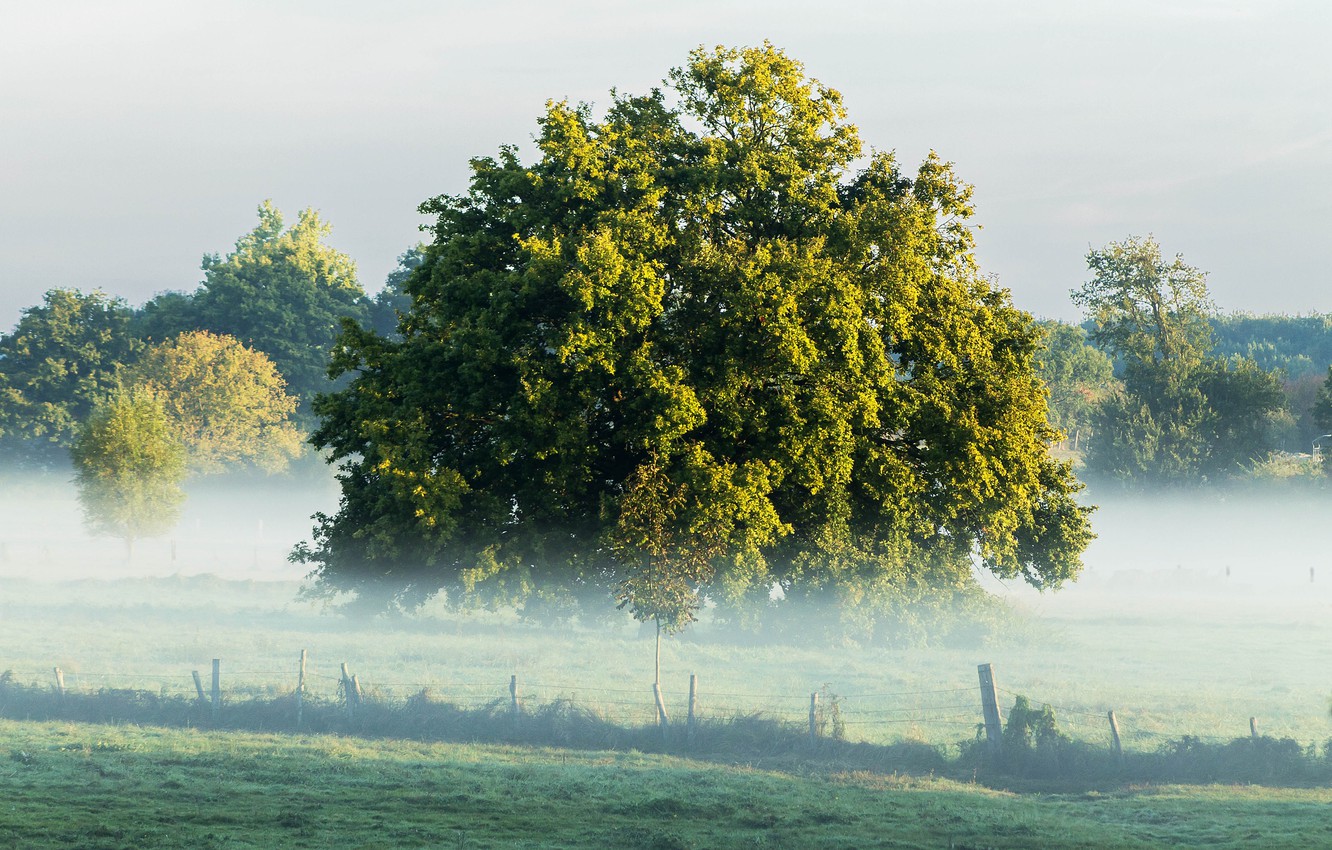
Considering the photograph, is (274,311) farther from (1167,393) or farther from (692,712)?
(692,712)

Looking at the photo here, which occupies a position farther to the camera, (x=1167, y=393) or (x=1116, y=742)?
(x=1167, y=393)

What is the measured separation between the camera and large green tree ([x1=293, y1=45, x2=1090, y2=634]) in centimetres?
3112

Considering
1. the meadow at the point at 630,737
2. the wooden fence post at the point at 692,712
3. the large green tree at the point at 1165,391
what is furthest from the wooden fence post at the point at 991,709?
the large green tree at the point at 1165,391

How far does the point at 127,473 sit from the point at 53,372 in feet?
143

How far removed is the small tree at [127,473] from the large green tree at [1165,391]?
64.4 metres

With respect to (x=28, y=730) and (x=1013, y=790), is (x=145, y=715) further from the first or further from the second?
(x=1013, y=790)

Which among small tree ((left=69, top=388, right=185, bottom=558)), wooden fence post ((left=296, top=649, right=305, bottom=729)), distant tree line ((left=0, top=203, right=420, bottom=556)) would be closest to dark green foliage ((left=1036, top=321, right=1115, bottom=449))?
distant tree line ((left=0, top=203, right=420, bottom=556))

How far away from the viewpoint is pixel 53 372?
111m

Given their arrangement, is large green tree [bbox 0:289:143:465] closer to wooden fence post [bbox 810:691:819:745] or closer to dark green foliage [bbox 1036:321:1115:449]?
dark green foliage [bbox 1036:321:1115:449]

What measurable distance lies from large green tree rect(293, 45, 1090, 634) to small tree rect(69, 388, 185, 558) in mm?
42489

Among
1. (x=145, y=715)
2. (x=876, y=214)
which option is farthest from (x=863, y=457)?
(x=145, y=715)

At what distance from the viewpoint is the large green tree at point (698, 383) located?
102ft

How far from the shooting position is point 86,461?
2918 inches

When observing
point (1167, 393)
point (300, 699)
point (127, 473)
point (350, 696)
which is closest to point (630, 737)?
point (350, 696)
